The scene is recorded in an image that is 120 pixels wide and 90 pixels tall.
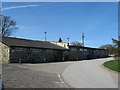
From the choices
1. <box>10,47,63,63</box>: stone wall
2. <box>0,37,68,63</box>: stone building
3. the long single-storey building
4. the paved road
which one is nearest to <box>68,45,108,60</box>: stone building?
the long single-storey building

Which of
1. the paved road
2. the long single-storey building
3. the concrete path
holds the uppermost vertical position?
the long single-storey building

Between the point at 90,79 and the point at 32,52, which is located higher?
the point at 32,52

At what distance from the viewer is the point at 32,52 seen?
83.5ft

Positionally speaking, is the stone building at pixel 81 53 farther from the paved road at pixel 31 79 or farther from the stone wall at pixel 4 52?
the paved road at pixel 31 79

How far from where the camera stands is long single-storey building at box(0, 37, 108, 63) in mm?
22156

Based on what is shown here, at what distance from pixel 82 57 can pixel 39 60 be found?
16.3m

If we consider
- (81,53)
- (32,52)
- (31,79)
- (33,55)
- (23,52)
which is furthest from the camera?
(81,53)

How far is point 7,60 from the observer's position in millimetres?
21766

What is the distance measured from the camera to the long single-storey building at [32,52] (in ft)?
72.7

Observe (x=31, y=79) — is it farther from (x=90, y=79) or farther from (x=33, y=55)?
(x=33, y=55)

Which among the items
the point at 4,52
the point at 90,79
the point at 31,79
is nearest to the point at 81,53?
the point at 4,52

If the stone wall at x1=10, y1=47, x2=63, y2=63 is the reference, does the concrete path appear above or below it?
below

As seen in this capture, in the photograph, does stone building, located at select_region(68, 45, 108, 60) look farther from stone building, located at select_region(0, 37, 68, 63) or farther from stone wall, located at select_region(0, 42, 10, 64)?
stone wall, located at select_region(0, 42, 10, 64)

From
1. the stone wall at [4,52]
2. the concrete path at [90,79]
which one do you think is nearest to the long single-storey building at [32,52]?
the stone wall at [4,52]
